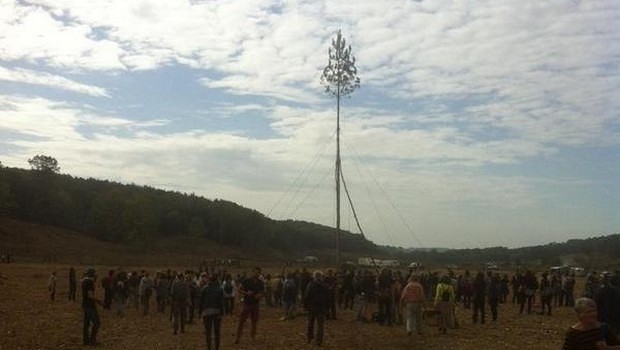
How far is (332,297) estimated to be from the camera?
2245cm

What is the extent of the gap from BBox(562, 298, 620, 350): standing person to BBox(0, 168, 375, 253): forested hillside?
80424mm

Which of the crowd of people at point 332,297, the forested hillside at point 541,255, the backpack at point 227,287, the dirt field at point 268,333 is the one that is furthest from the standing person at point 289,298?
the forested hillside at point 541,255

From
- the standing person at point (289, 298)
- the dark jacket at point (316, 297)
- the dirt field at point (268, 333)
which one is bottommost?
the dirt field at point (268, 333)

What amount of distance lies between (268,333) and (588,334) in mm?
13834

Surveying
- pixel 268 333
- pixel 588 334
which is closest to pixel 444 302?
pixel 268 333

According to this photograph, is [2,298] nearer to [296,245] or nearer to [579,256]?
[579,256]

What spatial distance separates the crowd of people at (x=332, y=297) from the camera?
14.5 m

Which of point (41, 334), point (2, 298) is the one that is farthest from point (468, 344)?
point (2, 298)

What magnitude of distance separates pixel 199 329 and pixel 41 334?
4568 mm

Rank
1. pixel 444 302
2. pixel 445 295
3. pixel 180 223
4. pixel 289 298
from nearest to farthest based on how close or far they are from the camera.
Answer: pixel 445 295
pixel 444 302
pixel 289 298
pixel 180 223

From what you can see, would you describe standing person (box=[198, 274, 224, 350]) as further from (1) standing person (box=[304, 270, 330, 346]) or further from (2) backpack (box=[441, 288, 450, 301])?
(2) backpack (box=[441, 288, 450, 301])

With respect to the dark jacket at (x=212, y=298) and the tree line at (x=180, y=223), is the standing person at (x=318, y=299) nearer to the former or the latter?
the dark jacket at (x=212, y=298)

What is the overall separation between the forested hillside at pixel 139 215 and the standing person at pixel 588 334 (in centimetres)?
8042

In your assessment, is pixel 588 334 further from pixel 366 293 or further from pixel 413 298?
pixel 366 293
